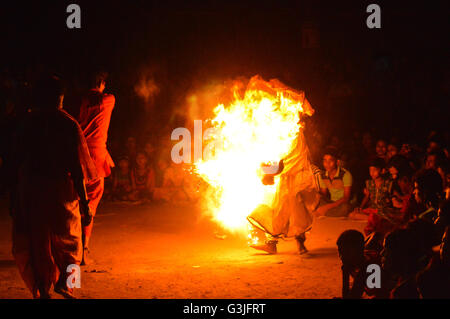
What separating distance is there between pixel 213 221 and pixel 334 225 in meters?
2.04

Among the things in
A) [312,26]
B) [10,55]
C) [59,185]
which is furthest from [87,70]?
[59,185]

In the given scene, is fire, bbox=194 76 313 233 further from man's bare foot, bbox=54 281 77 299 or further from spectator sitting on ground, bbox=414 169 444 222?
man's bare foot, bbox=54 281 77 299

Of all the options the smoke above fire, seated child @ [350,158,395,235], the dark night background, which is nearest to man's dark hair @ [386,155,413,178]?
seated child @ [350,158,395,235]

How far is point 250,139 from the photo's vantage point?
23.8 feet

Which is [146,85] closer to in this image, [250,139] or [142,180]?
[142,180]

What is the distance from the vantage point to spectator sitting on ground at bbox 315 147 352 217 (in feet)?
33.6

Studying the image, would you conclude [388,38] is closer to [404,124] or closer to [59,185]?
[404,124]

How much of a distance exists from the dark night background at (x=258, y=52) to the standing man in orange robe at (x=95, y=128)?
8.42 m

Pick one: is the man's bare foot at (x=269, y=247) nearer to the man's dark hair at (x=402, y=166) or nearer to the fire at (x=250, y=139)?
the fire at (x=250, y=139)

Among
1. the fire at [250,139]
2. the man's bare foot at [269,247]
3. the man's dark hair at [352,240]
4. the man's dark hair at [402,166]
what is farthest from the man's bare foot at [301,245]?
the man's dark hair at [402,166]

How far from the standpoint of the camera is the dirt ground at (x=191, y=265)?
5.59 m

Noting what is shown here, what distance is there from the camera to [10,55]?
50.1ft

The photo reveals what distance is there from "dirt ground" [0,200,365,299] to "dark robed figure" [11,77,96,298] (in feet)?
2.29
